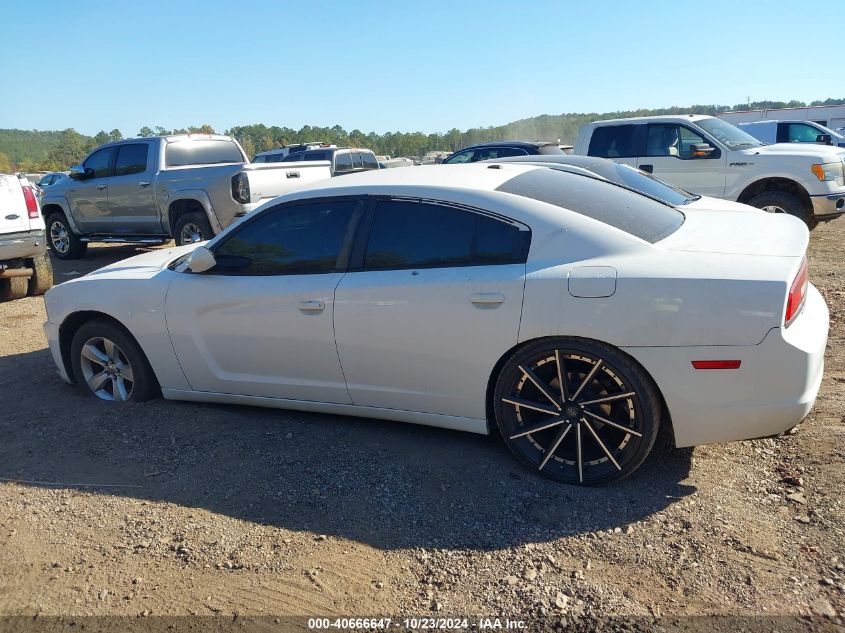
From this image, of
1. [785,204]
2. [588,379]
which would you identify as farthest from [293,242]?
[785,204]

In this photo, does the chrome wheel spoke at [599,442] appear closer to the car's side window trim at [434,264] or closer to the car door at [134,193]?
the car's side window trim at [434,264]

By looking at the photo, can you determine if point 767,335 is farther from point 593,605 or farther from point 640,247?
point 593,605

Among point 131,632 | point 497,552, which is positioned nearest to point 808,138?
point 497,552

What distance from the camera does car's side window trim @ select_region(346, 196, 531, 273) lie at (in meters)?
3.70

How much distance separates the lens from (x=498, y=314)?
3.64m

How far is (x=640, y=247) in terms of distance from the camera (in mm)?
3541

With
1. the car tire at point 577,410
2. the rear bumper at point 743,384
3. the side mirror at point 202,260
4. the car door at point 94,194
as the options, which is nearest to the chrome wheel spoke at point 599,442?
the car tire at point 577,410

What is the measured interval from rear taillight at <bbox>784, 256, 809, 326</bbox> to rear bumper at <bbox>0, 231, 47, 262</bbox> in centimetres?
865

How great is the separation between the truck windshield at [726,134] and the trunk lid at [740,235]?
21.9 feet

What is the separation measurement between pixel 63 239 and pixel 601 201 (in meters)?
11.5

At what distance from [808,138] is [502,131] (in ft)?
163

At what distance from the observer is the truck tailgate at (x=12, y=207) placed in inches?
337

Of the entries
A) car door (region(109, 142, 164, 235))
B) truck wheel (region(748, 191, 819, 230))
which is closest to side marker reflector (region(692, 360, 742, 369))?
truck wheel (region(748, 191, 819, 230))

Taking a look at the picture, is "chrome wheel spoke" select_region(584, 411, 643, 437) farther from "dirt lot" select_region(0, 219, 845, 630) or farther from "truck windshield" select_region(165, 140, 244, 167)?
"truck windshield" select_region(165, 140, 244, 167)
